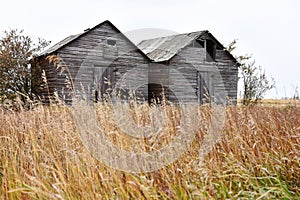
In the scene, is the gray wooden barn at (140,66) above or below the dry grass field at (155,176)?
above

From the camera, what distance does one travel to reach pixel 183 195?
2.77 m

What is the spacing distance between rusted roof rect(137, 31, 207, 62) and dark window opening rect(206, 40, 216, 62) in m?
1.23

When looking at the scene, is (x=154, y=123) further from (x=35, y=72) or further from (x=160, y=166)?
(x=35, y=72)

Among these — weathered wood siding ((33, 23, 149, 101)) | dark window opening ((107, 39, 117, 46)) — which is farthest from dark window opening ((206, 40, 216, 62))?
dark window opening ((107, 39, 117, 46))

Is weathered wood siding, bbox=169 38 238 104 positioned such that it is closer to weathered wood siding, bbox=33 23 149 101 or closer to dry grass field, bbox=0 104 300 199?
weathered wood siding, bbox=33 23 149 101

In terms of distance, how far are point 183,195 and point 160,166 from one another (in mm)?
578

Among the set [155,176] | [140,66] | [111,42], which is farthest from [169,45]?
[155,176]

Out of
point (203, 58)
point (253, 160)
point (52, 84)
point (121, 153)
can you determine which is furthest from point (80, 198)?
point (203, 58)

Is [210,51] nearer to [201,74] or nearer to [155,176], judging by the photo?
[201,74]

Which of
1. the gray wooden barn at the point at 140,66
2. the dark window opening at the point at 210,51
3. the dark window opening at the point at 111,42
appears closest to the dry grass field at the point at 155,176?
the gray wooden barn at the point at 140,66

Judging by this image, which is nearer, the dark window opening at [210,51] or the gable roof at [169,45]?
the gable roof at [169,45]

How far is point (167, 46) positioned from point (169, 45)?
140 mm

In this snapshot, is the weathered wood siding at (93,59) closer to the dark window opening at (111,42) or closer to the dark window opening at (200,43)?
the dark window opening at (111,42)

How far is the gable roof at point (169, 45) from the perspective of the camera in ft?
68.7
